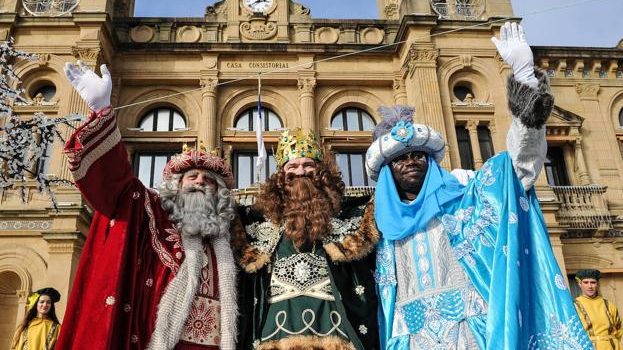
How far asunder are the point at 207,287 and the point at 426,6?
1490 cm

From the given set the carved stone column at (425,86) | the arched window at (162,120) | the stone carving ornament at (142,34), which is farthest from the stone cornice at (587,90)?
the stone carving ornament at (142,34)

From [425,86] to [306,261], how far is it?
12.2m

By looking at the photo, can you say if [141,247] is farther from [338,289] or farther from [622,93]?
[622,93]

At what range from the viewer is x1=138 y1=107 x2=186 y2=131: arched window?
15.9 meters

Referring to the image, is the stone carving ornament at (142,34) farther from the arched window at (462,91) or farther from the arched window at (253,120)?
the arched window at (462,91)

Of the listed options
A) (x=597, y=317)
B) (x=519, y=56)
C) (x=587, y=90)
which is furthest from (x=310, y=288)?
(x=587, y=90)

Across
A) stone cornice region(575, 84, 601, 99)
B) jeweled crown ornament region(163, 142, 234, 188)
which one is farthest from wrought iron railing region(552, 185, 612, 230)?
jeweled crown ornament region(163, 142, 234, 188)

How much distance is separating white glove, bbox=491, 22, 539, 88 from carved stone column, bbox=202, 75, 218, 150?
40.1 feet

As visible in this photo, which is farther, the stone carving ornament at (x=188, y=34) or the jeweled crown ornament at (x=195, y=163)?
the stone carving ornament at (x=188, y=34)

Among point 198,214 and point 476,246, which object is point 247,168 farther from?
point 476,246

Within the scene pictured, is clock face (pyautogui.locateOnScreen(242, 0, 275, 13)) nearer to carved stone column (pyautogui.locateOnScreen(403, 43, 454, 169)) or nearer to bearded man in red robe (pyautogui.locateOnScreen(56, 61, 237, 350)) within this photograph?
carved stone column (pyautogui.locateOnScreen(403, 43, 454, 169))

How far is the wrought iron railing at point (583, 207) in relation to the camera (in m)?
15.1

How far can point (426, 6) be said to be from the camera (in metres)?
16.5

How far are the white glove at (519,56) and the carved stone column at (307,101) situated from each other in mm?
12115
